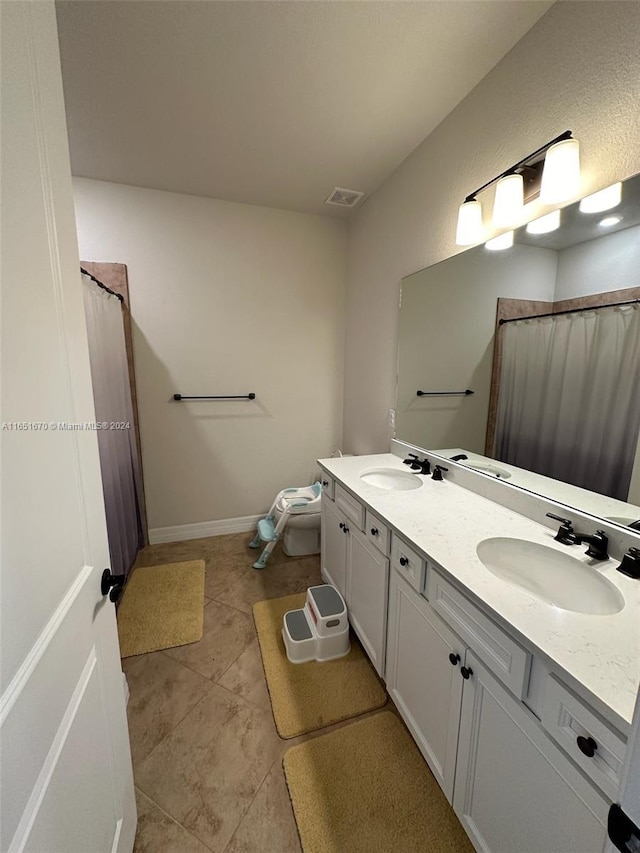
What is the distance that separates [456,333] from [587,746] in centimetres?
157

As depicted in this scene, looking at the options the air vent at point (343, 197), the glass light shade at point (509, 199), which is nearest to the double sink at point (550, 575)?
the glass light shade at point (509, 199)

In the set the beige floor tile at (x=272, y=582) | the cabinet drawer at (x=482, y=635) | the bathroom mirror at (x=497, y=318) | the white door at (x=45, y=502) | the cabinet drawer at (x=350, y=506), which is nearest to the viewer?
the white door at (x=45, y=502)

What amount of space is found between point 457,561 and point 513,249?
4.10 feet

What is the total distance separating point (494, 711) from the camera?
33.4 inches

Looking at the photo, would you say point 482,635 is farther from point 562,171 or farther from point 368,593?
point 562,171

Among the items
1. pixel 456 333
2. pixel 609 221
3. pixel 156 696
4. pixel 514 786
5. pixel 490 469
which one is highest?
pixel 609 221

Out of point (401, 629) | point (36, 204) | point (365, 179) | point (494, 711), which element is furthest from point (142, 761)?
point (365, 179)

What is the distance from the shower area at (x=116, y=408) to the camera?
1831mm

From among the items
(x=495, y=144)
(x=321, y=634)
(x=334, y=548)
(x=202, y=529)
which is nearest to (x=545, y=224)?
(x=495, y=144)

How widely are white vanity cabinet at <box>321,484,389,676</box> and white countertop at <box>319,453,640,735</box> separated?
13cm

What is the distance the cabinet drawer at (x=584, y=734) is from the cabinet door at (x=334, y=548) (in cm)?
109

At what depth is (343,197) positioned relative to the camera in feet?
7.78

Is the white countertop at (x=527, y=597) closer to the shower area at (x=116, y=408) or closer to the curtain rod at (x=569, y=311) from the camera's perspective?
the curtain rod at (x=569, y=311)

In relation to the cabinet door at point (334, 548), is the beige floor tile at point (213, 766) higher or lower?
lower
